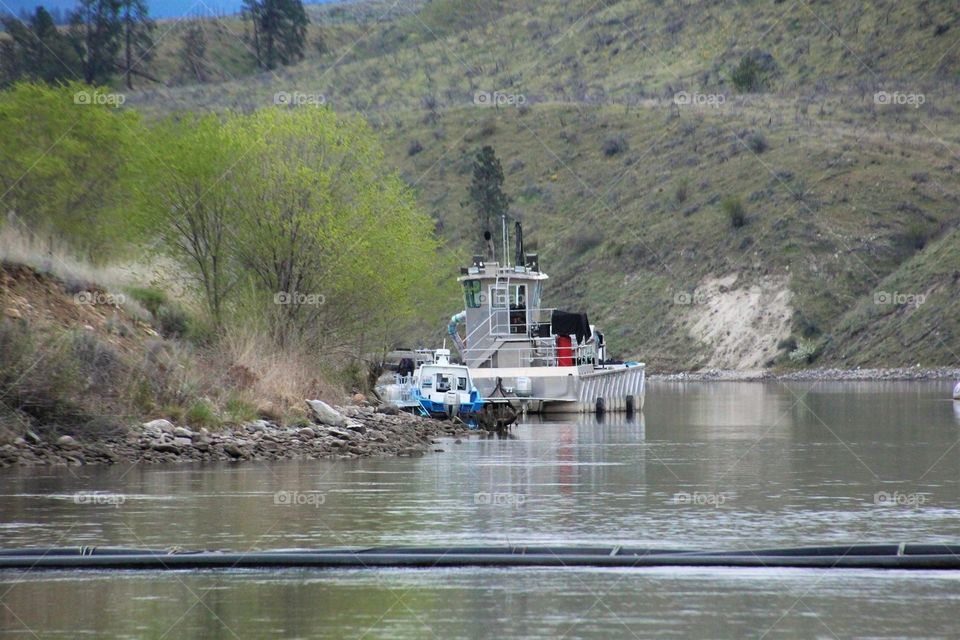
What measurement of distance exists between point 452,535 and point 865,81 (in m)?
118

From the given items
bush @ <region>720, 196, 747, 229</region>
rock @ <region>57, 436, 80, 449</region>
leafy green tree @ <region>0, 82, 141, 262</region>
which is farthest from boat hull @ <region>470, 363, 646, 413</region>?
bush @ <region>720, 196, 747, 229</region>

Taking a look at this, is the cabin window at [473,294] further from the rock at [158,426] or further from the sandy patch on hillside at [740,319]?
the sandy patch on hillside at [740,319]

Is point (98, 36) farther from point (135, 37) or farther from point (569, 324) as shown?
point (569, 324)

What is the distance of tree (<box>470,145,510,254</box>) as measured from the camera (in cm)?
11900

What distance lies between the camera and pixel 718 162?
397ft

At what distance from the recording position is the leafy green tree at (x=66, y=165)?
48625 millimetres

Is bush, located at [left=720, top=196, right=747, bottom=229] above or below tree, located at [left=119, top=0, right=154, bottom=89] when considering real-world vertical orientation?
below

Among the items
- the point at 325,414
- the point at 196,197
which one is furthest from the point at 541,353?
the point at 325,414

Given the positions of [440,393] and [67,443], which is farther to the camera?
[440,393]

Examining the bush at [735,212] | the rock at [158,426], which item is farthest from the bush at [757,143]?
the rock at [158,426]

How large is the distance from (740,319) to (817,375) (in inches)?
416

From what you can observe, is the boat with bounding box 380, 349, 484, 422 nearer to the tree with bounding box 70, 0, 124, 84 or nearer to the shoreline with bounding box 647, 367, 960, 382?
the shoreline with bounding box 647, 367, 960, 382

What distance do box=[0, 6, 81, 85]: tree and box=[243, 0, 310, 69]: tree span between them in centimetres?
4698

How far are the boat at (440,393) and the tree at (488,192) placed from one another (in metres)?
66.4
